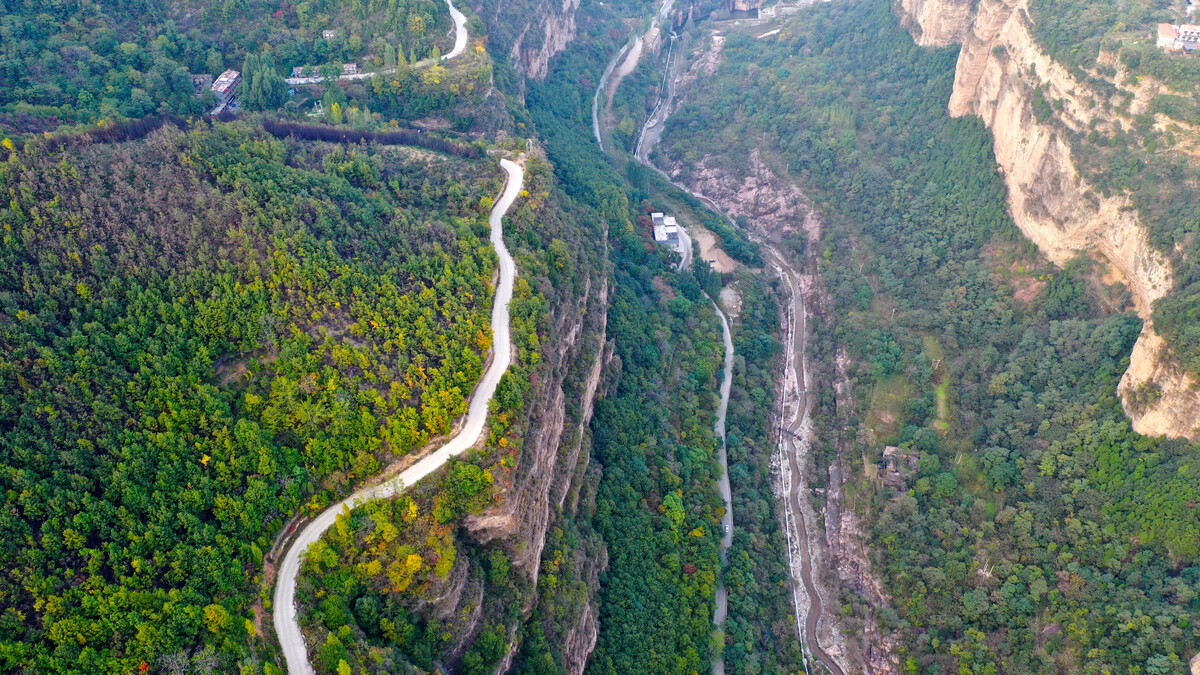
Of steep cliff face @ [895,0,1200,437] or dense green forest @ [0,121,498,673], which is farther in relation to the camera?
steep cliff face @ [895,0,1200,437]

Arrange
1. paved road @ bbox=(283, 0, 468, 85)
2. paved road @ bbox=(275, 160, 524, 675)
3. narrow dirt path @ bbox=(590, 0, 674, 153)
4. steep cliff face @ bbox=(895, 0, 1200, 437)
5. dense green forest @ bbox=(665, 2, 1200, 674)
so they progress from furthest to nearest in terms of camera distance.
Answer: narrow dirt path @ bbox=(590, 0, 674, 153) < paved road @ bbox=(283, 0, 468, 85) < steep cliff face @ bbox=(895, 0, 1200, 437) < dense green forest @ bbox=(665, 2, 1200, 674) < paved road @ bbox=(275, 160, 524, 675)

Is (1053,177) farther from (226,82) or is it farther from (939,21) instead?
(226,82)

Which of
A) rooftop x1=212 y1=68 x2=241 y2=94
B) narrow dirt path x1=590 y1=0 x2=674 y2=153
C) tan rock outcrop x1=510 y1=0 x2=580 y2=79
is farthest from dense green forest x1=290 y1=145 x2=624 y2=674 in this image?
narrow dirt path x1=590 y1=0 x2=674 y2=153

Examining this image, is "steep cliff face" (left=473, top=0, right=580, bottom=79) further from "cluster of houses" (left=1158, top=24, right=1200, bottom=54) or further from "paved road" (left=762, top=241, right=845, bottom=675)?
"cluster of houses" (left=1158, top=24, right=1200, bottom=54)

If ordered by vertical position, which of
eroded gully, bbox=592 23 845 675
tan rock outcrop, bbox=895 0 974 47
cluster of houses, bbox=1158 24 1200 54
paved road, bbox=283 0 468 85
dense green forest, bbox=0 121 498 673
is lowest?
eroded gully, bbox=592 23 845 675

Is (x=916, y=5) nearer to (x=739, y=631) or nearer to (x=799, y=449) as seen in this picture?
(x=799, y=449)

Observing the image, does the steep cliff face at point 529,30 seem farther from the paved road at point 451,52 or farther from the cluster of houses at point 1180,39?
the cluster of houses at point 1180,39

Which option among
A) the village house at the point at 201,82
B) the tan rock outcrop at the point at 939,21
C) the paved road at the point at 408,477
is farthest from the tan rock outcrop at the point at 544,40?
the paved road at the point at 408,477
